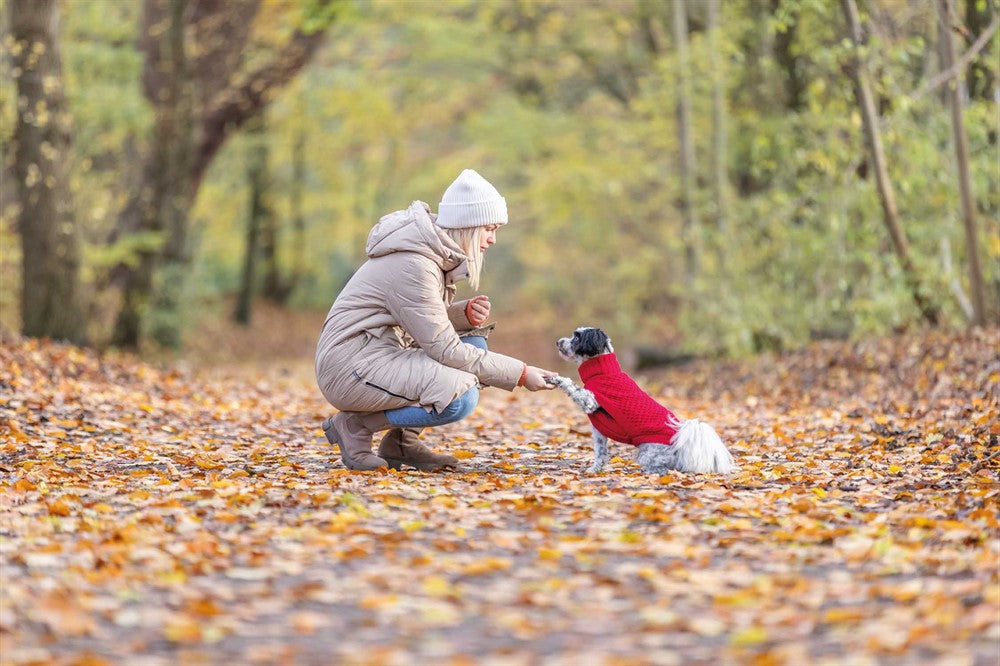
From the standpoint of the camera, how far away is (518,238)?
3984 centimetres

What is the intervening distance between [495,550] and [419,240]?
202cm

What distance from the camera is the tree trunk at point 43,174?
1373cm

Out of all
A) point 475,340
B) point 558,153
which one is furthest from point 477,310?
point 558,153

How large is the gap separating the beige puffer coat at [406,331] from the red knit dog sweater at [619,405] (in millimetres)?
424

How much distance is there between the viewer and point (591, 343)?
6676 millimetres

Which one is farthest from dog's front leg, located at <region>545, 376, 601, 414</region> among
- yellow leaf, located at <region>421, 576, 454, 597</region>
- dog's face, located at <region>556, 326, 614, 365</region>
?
yellow leaf, located at <region>421, 576, 454, 597</region>

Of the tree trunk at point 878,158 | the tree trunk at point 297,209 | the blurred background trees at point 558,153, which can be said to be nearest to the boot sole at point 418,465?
the blurred background trees at point 558,153

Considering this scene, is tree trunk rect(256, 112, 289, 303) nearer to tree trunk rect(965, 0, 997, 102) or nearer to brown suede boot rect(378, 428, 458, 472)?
tree trunk rect(965, 0, 997, 102)

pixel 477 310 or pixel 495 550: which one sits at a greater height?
pixel 477 310

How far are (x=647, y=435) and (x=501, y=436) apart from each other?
9.00 ft

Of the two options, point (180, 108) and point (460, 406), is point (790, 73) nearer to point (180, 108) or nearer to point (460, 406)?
point (180, 108)

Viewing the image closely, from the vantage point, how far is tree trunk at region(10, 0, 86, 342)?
13.7 m

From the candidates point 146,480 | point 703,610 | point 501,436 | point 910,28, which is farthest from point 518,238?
point 703,610

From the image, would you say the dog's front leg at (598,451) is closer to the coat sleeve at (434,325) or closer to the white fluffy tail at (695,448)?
the white fluffy tail at (695,448)
